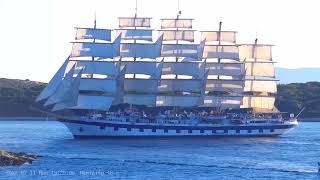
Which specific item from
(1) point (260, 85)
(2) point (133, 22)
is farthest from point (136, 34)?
(1) point (260, 85)

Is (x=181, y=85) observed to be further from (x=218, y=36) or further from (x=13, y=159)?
(x=13, y=159)

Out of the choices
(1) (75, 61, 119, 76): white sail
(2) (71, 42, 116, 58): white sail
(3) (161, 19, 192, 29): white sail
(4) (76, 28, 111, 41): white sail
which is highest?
(3) (161, 19, 192, 29): white sail

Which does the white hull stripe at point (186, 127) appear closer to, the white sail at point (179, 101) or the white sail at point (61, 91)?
the white sail at point (61, 91)

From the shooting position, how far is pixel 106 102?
115 metres

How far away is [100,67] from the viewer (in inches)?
4624

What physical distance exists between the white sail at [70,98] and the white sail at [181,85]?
1369cm

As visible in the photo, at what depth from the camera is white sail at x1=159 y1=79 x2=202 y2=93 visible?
4700 inches

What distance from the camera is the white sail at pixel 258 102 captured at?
122938 millimetres

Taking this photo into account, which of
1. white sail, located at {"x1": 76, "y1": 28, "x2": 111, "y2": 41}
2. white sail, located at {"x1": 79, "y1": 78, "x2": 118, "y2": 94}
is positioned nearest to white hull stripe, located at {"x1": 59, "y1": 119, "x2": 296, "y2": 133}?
white sail, located at {"x1": 79, "y1": 78, "x2": 118, "y2": 94}

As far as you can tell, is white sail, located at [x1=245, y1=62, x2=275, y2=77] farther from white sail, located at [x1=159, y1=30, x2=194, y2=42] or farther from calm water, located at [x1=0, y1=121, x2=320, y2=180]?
calm water, located at [x1=0, y1=121, x2=320, y2=180]

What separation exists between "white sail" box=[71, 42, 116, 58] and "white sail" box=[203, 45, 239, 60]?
46.6 feet

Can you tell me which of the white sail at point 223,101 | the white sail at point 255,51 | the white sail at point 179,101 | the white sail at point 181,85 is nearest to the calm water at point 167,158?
the white sail at point 179,101

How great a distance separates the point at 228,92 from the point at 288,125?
9.58 meters

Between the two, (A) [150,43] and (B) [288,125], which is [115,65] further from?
(B) [288,125]
